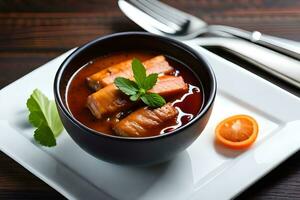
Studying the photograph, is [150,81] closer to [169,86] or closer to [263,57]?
[169,86]

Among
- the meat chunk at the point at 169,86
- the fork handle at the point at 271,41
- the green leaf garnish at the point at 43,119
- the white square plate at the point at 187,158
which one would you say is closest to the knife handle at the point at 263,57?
the fork handle at the point at 271,41

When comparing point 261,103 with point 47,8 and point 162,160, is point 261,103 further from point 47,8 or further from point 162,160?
point 47,8

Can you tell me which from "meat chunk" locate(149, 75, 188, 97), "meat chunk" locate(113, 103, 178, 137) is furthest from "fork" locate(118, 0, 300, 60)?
"meat chunk" locate(113, 103, 178, 137)

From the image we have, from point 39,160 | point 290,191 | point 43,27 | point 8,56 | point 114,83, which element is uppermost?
point 43,27

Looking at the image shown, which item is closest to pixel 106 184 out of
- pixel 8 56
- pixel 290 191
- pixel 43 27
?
pixel 290 191

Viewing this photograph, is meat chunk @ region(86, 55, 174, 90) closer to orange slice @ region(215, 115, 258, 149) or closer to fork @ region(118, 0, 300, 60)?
orange slice @ region(215, 115, 258, 149)

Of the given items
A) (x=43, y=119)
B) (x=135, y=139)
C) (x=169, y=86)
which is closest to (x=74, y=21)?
(x=43, y=119)
